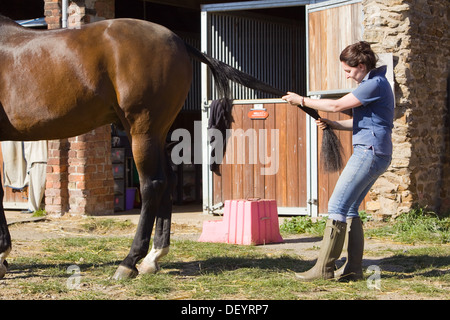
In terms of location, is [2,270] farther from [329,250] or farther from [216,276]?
[329,250]

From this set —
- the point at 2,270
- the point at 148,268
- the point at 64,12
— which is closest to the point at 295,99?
the point at 148,268

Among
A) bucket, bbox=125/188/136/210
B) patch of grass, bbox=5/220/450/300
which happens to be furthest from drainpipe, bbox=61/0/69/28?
patch of grass, bbox=5/220/450/300

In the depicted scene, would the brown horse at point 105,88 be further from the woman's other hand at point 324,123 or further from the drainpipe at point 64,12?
the drainpipe at point 64,12

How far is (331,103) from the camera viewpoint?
5.16 metres

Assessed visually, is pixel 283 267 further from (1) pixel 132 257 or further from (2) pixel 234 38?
(2) pixel 234 38

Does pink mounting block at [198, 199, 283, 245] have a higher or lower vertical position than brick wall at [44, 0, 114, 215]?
lower

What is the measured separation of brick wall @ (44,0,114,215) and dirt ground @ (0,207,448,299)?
0.28 metres

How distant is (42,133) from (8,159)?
19.5ft

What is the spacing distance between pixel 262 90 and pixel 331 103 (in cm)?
101

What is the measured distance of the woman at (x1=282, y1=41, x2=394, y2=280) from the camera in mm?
5117

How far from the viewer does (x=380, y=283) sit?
5.19 m
